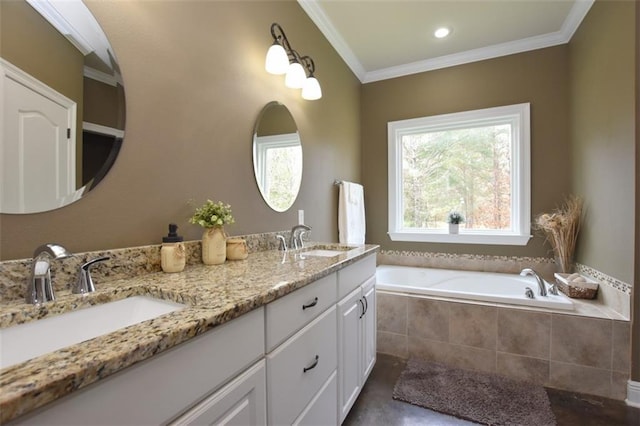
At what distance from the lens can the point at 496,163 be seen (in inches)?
114

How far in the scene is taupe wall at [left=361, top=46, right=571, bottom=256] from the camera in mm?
2631

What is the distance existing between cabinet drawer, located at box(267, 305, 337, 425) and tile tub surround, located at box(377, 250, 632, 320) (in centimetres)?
174

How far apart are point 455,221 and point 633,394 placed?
1659 millimetres

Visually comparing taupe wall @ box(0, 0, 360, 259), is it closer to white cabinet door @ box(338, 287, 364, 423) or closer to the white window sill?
white cabinet door @ box(338, 287, 364, 423)

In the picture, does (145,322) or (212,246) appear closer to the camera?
(145,322)

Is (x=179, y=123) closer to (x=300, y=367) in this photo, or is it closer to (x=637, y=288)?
(x=300, y=367)

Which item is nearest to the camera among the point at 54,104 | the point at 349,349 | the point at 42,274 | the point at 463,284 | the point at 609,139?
the point at 42,274

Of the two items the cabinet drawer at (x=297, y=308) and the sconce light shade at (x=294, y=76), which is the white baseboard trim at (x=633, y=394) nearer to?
the cabinet drawer at (x=297, y=308)

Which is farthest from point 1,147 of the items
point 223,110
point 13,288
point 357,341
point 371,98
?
point 371,98

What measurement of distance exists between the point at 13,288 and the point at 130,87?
70 centimetres

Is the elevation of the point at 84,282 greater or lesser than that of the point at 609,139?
lesser

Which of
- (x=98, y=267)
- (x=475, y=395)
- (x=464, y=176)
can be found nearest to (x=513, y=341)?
(x=475, y=395)

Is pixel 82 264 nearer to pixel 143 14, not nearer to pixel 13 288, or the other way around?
pixel 13 288

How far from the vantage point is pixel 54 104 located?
84cm
